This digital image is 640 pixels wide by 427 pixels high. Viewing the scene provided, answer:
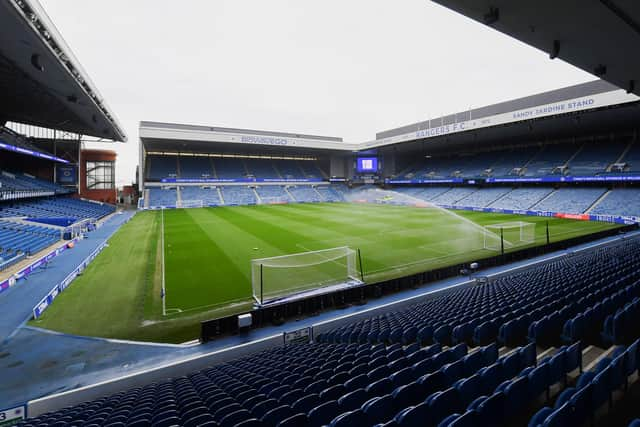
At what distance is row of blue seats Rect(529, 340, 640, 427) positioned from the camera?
2.34 metres

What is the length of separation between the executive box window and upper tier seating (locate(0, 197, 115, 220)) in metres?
8.19

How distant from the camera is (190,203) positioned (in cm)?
5028

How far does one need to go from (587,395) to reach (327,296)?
877 cm

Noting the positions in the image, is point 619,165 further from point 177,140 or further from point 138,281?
point 177,140

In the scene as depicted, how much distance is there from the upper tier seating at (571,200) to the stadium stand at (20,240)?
154 feet

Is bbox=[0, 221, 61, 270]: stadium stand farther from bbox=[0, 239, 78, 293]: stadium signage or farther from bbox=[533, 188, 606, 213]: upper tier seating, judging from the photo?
bbox=[533, 188, 606, 213]: upper tier seating

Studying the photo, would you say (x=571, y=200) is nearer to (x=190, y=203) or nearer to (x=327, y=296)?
(x=327, y=296)

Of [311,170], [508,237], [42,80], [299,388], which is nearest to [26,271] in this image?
[42,80]

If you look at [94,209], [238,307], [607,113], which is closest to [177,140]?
[94,209]

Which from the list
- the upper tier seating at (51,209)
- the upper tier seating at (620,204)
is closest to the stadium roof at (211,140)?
the upper tier seating at (51,209)

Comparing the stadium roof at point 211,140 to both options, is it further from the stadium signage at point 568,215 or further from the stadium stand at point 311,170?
the stadium signage at point 568,215

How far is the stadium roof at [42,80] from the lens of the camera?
12898 mm

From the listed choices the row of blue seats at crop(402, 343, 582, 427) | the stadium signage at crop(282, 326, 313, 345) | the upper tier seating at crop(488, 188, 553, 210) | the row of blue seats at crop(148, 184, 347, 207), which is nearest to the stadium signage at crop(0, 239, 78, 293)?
the stadium signage at crop(282, 326, 313, 345)

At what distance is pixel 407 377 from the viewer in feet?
13.0
